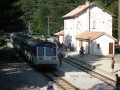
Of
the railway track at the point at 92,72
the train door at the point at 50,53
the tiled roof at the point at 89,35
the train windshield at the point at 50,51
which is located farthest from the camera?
the tiled roof at the point at 89,35

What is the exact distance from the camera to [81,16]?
5791 cm

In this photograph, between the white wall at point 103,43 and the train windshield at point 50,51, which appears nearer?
the train windshield at point 50,51

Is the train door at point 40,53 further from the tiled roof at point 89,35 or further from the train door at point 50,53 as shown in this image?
the tiled roof at point 89,35

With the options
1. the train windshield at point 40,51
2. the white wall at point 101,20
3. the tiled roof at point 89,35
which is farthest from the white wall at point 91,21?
the train windshield at point 40,51

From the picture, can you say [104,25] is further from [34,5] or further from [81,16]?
[34,5]

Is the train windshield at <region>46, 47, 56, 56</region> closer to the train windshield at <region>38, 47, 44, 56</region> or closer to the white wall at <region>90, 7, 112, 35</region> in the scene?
the train windshield at <region>38, 47, 44, 56</region>

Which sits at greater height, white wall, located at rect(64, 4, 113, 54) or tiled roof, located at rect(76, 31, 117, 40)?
white wall, located at rect(64, 4, 113, 54)

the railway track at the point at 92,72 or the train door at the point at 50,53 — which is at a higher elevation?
the train door at the point at 50,53

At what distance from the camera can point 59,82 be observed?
27.0 metres

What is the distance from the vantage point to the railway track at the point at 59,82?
24.3 metres

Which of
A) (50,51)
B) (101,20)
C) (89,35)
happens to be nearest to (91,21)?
(101,20)

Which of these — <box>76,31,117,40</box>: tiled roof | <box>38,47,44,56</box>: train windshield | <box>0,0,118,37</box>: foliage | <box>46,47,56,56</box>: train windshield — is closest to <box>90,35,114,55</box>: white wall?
<box>76,31,117,40</box>: tiled roof

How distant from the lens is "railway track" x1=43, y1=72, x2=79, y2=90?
958 inches

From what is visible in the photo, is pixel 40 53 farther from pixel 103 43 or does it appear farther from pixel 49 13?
pixel 49 13
